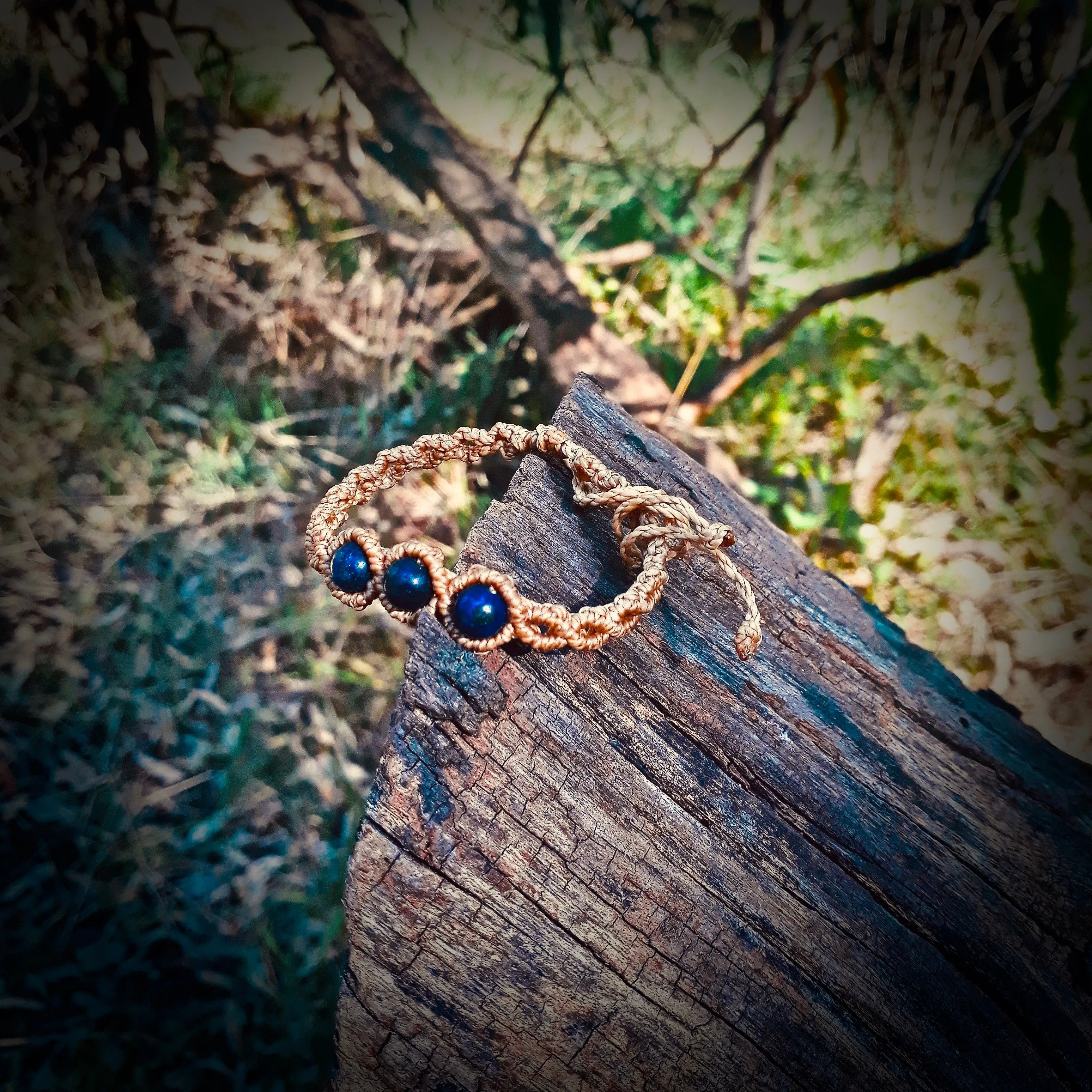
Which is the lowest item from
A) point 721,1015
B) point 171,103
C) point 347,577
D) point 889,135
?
point 721,1015

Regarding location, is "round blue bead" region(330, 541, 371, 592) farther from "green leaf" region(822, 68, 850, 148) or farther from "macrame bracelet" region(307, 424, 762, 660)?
"green leaf" region(822, 68, 850, 148)

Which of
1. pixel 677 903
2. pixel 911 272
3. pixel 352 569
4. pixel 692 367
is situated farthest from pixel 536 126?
pixel 677 903

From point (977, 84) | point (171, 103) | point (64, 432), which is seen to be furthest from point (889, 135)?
point (64, 432)

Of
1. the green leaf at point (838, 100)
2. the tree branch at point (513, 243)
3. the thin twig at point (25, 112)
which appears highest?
the green leaf at point (838, 100)

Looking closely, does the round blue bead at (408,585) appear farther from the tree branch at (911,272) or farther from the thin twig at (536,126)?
the thin twig at (536,126)

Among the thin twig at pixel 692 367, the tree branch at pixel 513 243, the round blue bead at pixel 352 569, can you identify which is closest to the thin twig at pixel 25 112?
the tree branch at pixel 513 243

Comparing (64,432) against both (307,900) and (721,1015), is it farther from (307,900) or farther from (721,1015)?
(721,1015)
